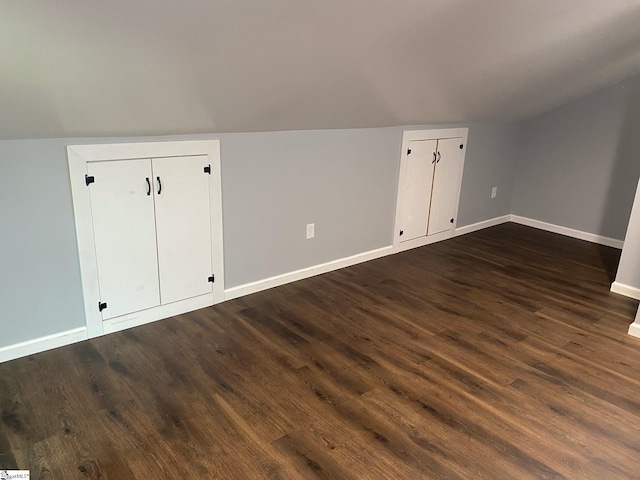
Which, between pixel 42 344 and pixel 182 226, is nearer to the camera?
pixel 42 344

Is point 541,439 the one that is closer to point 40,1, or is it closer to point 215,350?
point 215,350

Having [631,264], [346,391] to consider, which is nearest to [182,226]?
[346,391]

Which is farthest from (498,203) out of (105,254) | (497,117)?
(105,254)

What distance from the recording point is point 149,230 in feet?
9.25

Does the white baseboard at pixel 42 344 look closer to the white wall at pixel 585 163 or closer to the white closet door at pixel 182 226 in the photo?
the white closet door at pixel 182 226

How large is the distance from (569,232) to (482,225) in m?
0.82

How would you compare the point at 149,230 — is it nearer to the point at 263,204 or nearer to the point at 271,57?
the point at 263,204

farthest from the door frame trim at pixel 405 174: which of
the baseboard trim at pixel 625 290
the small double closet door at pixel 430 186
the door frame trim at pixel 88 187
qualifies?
the door frame trim at pixel 88 187

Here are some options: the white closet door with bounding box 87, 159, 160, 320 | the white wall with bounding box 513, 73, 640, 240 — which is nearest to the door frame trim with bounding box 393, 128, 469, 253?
the white wall with bounding box 513, 73, 640, 240

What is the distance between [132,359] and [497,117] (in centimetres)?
364

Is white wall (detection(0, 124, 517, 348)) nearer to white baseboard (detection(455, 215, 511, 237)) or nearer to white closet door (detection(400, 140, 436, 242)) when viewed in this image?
white baseboard (detection(455, 215, 511, 237))

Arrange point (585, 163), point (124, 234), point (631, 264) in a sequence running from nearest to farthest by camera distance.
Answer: point (124, 234) < point (631, 264) < point (585, 163)

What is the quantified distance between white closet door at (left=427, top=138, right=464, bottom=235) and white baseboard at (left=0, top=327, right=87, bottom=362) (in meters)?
2.96

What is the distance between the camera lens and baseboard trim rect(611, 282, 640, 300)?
11.5 feet
